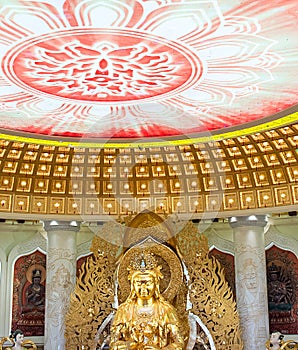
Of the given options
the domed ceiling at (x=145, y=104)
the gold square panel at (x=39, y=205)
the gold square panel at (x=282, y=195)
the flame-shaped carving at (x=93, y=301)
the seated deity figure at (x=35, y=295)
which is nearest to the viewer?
the domed ceiling at (x=145, y=104)

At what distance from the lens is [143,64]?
1070 cm

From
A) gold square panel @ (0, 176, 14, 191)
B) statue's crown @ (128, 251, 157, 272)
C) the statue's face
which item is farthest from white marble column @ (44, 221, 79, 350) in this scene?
the statue's face

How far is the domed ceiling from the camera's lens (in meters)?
8.99

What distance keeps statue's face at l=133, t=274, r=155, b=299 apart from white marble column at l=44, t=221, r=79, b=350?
9.30 ft

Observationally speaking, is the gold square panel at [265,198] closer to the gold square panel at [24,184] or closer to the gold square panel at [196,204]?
the gold square panel at [196,204]

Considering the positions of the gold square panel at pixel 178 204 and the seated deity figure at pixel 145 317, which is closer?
the seated deity figure at pixel 145 317

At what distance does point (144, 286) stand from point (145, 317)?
782mm

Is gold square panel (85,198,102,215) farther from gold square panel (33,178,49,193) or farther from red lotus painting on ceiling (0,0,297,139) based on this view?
red lotus painting on ceiling (0,0,297,139)

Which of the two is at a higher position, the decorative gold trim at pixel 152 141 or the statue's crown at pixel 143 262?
the decorative gold trim at pixel 152 141

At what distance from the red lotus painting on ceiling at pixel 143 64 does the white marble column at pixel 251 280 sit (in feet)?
11.0

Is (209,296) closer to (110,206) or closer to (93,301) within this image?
(93,301)

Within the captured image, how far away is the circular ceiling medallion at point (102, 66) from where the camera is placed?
9680 mm

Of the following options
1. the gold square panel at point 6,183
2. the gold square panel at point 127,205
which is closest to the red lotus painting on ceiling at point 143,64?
the gold square panel at point 6,183

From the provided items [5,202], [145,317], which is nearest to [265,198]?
[145,317]
